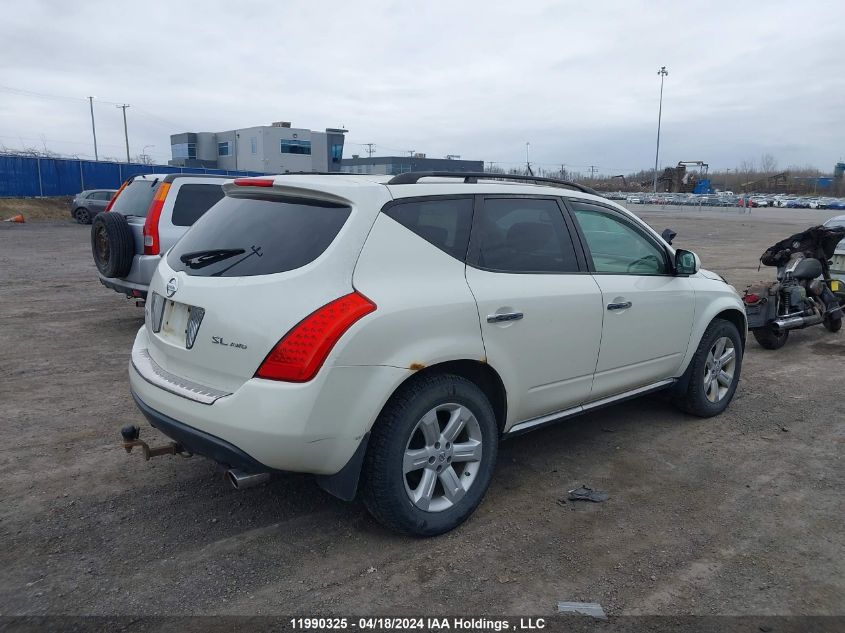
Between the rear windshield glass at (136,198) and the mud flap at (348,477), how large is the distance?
19.6ft

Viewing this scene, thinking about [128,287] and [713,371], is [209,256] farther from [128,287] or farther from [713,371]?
[128,287]

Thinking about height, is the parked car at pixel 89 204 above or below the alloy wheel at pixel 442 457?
above

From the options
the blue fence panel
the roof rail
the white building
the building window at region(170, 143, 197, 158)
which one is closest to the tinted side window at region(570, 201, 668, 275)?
the roof rail

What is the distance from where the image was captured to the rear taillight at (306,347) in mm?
2850

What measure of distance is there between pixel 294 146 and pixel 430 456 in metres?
68.2

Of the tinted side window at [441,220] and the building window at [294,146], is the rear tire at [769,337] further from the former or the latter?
the building window at [294,146]

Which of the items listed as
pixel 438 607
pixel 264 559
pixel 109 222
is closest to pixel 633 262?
pixel 438 607

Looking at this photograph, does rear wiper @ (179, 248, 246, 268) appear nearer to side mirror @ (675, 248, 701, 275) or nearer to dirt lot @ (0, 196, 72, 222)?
side mirror @ (675, 248, 701, 275)

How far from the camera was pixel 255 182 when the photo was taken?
3.53 meters

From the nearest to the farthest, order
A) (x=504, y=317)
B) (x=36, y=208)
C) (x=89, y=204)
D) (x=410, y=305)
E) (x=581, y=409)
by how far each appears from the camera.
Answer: (x=410, y=305), (x=504, y=317), (x=581, y=409), (x=89, y=204), (x=36, y=208)

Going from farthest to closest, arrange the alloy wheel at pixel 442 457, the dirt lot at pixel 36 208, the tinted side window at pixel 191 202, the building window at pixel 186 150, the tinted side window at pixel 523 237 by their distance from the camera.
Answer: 1. the building window at pixel 186 150
2. the dirt lot at pixel 36 208
3. the tinted side window at pixel 191 202
4. the tinted side window at pixel 523 237
5. the alloy wheel at pixel 442 457

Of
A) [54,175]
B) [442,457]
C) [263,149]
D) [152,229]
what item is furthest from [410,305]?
[263,149]

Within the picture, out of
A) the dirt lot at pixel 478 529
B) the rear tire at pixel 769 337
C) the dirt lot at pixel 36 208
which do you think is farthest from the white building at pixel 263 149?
the dirt lot at pixel 478 529

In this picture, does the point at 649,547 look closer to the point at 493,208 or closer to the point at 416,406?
the point at 416,406
